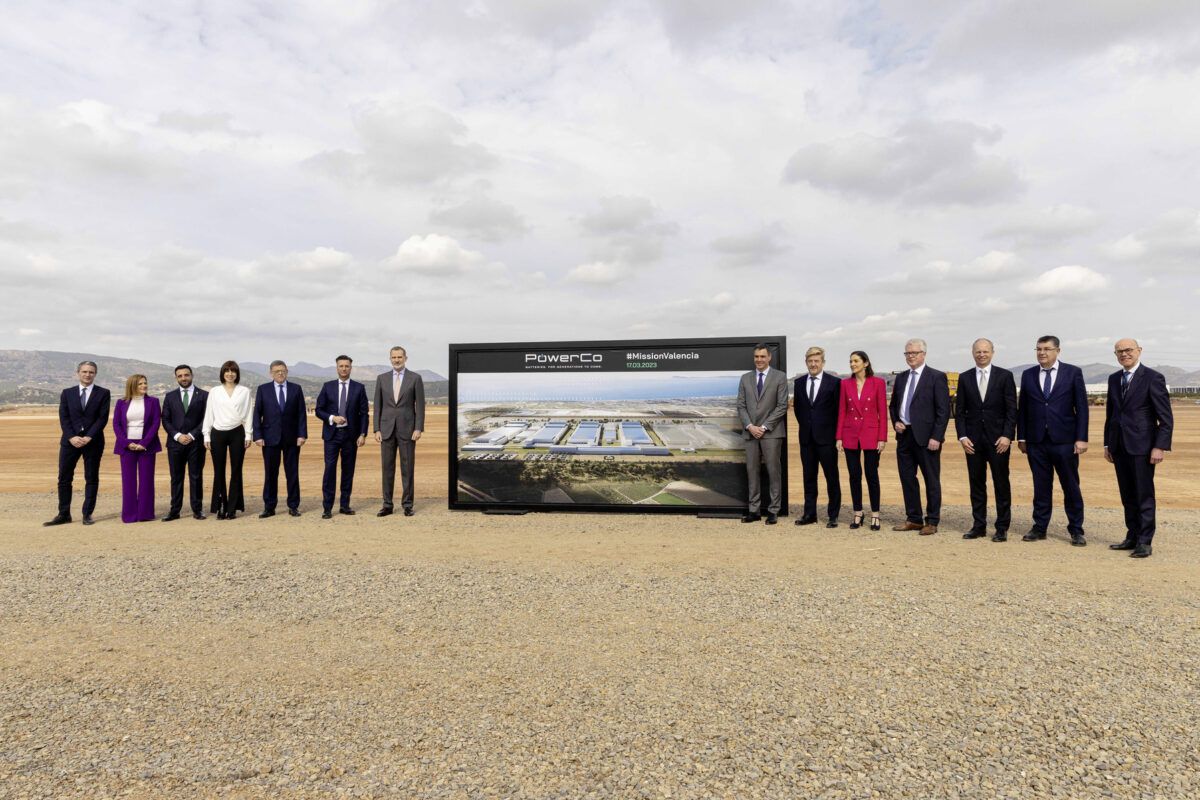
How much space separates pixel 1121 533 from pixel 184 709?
9.84 metres

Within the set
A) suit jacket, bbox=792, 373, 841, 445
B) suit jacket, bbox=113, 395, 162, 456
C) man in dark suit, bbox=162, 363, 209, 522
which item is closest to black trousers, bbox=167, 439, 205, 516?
man in dark suit, bbox=162, 363, 209, 522

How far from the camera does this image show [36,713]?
364 centimetres

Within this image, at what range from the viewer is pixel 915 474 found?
8.45 metres

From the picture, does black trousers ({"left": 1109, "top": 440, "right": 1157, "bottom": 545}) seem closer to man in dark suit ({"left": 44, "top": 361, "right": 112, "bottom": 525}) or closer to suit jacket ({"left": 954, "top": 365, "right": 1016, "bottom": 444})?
suit jacket ({"left": 954, "top": 365, "right": 1016, "bottom": 444})

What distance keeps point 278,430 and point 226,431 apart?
70 cm

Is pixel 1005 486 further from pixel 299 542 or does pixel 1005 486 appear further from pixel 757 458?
pixel 299 542

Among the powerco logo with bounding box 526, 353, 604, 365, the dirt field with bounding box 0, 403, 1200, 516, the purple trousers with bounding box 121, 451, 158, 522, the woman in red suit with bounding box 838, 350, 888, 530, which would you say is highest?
the powerco logo with bounding box 526, 353, 604, 365

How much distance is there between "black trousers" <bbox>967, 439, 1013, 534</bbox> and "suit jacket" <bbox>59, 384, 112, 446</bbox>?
11.4 meters

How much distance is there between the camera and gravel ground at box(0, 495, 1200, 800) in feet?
→ 10.0

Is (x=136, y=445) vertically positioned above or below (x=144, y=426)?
below

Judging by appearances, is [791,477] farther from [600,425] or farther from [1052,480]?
[1052,480]

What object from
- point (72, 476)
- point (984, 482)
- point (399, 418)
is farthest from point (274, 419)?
point (984, 482)

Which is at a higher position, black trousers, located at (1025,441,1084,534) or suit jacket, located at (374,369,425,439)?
suit jacket, located at (374,369,425,439)

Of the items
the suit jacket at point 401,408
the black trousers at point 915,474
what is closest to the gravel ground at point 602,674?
the black trousers at point 915,474
